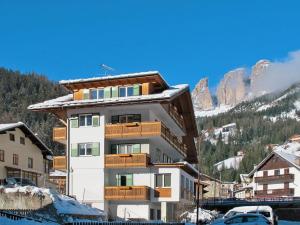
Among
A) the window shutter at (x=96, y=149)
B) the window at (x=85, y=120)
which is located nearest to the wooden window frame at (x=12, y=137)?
the window at (x=85, y=120)

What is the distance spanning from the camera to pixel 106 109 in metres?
52.8

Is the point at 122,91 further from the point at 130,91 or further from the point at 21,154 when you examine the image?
the point at 21,154

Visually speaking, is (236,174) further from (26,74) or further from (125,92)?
(125,92)

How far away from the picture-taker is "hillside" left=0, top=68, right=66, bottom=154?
144m

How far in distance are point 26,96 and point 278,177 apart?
292 ft

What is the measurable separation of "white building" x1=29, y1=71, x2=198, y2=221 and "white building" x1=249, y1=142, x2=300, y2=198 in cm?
6218

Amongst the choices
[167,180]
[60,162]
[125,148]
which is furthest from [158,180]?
[60,162]

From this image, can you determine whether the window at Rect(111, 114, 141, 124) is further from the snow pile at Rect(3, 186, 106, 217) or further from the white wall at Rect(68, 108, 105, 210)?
the snow pile at Rect(3, 186, 106, 217)

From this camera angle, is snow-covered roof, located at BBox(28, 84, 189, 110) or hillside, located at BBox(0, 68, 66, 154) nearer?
snow-covered roof, located at BBox(28, 84, 189, 110)

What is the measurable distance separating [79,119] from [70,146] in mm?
2739

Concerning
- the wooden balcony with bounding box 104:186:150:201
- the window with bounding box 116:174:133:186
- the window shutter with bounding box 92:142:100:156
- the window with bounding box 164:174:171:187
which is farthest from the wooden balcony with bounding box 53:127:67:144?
the window with bounding box 164:174:171:187

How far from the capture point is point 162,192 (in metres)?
50.9

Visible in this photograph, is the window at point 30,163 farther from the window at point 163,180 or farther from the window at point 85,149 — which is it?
the window at point 163,180

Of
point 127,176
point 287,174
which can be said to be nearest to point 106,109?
point 127,176
